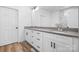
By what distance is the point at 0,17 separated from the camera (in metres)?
1.66

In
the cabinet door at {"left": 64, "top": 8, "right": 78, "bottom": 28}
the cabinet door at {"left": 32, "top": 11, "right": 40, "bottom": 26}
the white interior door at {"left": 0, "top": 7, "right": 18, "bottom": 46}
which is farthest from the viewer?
the cabinet door at {"left": 32, "top": 11, "right": 40, "bottom": 26}

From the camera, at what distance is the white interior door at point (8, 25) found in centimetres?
159

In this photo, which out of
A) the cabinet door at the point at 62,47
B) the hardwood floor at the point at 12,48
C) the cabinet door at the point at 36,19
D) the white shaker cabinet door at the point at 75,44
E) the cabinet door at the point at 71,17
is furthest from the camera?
the cabinet door at the point at 36,19

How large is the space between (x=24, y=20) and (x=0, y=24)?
593mm

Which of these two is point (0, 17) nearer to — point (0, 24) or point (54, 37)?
point (0, 24)

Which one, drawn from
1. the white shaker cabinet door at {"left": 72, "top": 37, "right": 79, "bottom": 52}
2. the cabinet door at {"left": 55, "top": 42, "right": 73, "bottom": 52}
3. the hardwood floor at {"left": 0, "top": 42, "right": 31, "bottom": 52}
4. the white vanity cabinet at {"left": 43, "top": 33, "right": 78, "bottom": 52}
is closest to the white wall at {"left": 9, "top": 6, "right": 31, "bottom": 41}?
the hardwood floor at {"left": 0, "top": 42, "right": 31, "bottom": 52}

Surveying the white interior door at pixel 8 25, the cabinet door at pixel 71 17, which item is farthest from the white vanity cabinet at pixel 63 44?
the white interior door at pixel 8 25

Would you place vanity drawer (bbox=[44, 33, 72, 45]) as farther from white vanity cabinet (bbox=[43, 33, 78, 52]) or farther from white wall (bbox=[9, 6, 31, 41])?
white wall (bbox=[9, 6, 31, 41])

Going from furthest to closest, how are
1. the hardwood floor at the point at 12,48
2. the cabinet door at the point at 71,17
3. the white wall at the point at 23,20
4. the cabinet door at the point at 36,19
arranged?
the cabinet door at the point at 36,19, the white wall at the point at 23,20, the hardwood floor at the point at 12,48, the cabinet door at the point at 71,17

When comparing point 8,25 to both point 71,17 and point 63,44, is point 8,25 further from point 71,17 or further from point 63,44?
point 71,17

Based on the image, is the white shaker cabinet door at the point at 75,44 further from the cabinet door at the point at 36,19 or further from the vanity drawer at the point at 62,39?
the cabinet door at the point at 36,19

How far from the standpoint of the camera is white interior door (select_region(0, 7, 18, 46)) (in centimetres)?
159
